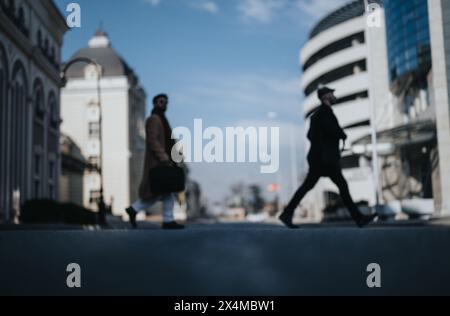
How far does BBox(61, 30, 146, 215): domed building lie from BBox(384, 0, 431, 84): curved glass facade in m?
30.7

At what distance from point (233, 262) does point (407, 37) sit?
29204 millimetres

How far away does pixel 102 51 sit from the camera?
62.4 m

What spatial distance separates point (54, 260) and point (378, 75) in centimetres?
4083

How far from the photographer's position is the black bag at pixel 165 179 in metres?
7.27

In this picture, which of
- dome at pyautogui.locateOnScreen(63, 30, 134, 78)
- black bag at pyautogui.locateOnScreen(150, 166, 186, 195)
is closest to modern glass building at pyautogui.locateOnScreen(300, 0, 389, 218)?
dome at pyautogui.locateOnScreen(63, 30, 134, 78)

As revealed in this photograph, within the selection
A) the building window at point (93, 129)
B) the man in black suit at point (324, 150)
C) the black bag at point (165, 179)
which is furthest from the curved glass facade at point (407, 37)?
the building window at point (93, 129)

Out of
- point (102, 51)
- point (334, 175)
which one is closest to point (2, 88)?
point (334, 175)

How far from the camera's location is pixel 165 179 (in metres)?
7.28

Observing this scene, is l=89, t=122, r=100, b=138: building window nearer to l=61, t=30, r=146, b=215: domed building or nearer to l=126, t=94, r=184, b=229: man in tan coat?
l=61, t=30, r=146, b=215: domed building

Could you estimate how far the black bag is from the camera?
7.27 m

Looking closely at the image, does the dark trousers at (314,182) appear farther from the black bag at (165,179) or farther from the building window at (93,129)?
the building window at (93,129)

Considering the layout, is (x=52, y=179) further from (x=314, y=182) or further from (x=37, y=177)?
(x=314, y=182)

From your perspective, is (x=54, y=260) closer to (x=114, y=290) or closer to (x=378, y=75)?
(x=114, y=290)
